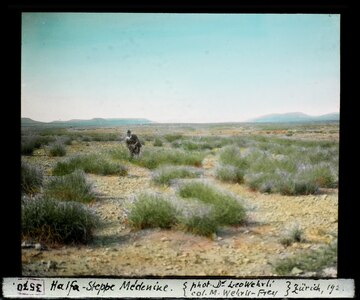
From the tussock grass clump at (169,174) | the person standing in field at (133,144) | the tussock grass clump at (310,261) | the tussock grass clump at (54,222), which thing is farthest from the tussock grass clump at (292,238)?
the tussock grass clump at (54,222)

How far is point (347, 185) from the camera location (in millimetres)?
3336

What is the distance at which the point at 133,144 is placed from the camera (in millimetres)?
3492

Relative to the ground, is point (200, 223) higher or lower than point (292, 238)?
higher

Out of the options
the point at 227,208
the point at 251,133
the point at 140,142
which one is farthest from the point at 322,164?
the point at 140,142

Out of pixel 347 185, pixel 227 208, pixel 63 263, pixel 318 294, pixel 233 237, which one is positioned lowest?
pixel 318 294

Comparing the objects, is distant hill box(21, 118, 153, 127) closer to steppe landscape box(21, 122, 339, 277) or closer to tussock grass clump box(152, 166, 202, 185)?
steppe landscape box(21, 122, 339, 277)

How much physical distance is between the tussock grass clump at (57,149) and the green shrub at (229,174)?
1499 mm

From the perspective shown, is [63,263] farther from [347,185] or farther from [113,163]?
[347,185]

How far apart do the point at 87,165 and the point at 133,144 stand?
1.60ft

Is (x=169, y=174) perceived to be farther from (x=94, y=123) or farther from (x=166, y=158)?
(x=94, y=123)

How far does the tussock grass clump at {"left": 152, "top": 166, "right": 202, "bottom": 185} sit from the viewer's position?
11.4ft

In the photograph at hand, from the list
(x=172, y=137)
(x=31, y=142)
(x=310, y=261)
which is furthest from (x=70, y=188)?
(x=310, y=261)
